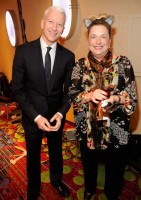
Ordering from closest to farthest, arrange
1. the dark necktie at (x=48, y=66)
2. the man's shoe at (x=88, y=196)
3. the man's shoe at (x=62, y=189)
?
the dark necktie at (x=48, y=66), the man's shoe at (x=88, y=196), the man's shoe at (x=62, y=189)

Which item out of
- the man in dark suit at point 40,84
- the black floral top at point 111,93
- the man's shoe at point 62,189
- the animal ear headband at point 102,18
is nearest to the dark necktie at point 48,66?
the man in dark suit at point 40,84

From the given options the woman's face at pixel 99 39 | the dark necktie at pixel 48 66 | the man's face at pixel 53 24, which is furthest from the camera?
the dark necktie at pixel 48 66

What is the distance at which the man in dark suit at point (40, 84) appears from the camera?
178 cm

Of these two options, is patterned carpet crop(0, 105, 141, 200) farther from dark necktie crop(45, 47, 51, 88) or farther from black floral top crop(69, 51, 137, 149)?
dark necktie crop(45, 47, 51, 88)

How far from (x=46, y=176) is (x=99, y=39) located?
180 cm

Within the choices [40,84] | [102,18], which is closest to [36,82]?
[40,84]

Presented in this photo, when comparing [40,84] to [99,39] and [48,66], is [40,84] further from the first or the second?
[99,39]

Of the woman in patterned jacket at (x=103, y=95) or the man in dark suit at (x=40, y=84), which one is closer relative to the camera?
the woman in patterned jacket at (x=103, y=95)

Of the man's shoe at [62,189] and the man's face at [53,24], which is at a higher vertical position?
the man's face at [53,24]

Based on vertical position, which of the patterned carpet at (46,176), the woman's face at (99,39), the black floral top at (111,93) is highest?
the woman's face at (99,39)

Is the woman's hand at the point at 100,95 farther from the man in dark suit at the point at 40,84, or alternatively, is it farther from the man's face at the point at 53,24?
the man's face at the point at 53,24

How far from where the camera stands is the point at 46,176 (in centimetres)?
259

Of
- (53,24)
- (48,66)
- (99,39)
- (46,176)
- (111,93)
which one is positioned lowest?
(46,176)

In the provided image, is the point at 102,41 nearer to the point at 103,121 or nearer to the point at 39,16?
the point at 103,121
